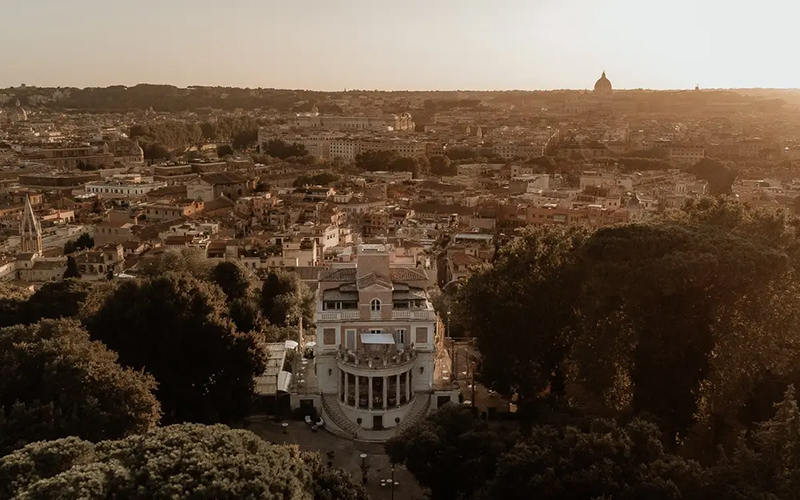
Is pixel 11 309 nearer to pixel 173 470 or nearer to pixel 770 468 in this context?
pixel 173 470

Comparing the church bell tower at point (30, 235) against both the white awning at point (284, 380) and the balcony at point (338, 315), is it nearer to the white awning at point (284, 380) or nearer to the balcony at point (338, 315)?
the white awning at point (284, 380)

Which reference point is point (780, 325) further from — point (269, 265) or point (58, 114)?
point (58, 114)

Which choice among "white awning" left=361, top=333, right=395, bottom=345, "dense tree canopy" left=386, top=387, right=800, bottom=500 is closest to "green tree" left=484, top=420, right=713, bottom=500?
"dense tree canopy" left=386, top=387, right=800, bottom=500

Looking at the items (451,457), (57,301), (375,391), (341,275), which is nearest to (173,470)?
(451,457)

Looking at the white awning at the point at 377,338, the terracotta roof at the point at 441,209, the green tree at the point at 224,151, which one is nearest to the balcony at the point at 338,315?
the white awning at the point at 377,338

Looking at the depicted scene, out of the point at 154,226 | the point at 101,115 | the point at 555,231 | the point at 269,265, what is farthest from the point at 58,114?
the point at 555,231

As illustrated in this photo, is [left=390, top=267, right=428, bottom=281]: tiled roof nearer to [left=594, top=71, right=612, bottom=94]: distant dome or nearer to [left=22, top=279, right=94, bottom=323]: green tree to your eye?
[left=22, top=279, right=94, bottom=323]: green tree
